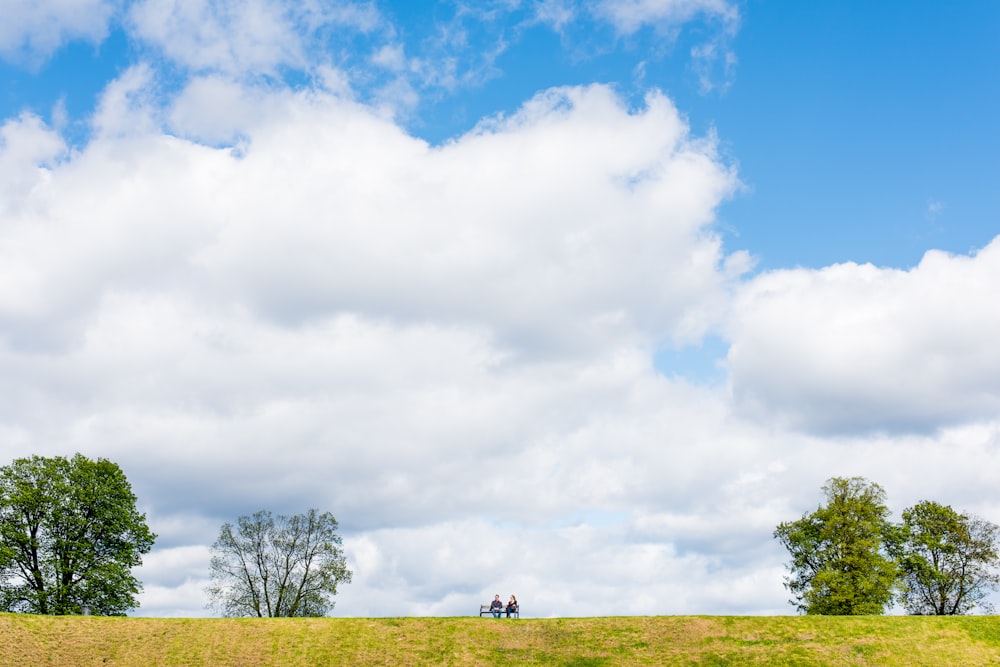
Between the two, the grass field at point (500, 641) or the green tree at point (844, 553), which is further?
the green tree at point (844, 553)

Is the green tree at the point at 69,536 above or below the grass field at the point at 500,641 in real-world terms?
above

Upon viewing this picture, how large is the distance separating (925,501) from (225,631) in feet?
224

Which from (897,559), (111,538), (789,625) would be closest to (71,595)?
→ (111,538)

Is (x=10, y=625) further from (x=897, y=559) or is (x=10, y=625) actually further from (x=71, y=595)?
(x=897, y=559)

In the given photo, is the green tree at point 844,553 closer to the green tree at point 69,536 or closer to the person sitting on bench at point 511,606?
the person sitting on bench at point 511,606

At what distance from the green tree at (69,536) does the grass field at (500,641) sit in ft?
35.4

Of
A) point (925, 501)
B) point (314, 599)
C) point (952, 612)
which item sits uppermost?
point (925, 501)

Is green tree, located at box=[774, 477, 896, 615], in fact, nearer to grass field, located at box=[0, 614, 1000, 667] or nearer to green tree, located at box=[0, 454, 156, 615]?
grass field, located at box=[0, 614, 1000, 667]

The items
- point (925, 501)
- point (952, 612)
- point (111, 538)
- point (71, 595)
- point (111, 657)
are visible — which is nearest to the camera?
point (111, 657)

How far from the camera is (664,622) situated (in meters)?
55.8

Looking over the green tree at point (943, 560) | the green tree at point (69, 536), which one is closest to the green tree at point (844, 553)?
the green tree at point (943, 560)

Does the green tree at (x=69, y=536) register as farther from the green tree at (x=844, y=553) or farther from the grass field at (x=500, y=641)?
the green tree at (x=844, y=553)

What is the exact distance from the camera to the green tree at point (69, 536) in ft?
207

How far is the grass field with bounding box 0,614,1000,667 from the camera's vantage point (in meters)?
49.6
